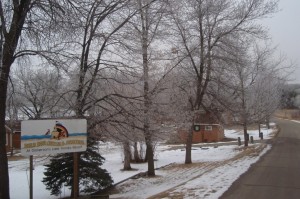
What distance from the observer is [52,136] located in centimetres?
1098

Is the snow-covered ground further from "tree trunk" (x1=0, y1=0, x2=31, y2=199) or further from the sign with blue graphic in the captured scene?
"tree trunk" (x1=0, y1=0, x2=31, y2=199)

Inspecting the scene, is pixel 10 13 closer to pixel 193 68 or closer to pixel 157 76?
pixel 157 76

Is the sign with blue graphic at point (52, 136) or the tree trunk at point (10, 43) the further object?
the tree trunk at point (10, 43)

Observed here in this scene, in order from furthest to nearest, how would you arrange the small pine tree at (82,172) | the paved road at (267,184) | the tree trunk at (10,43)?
the small pine tree at (82,172), the tree trunk at (10,43), the paved road at (267,184)

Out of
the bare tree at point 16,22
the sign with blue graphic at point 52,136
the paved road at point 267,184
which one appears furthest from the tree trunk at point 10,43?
the paved road at point 267,184

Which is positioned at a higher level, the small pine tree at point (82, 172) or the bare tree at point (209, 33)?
the bare tree at point (209, 33)

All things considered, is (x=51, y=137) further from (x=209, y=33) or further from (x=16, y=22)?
(x=209, y=33)

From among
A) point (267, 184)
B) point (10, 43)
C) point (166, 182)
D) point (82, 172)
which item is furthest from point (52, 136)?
point (166, 182)

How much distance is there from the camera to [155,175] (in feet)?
70.1

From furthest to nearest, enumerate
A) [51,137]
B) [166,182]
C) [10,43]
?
[166,182]
[10,43]
[51,137]

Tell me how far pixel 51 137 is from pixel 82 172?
17.7 feet

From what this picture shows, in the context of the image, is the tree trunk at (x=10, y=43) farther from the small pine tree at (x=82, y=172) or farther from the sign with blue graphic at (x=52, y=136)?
the sign with blue graphic at (x=52, y=136)

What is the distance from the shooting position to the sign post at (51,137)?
1058 centimetres

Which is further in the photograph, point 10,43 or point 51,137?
point 10,43
